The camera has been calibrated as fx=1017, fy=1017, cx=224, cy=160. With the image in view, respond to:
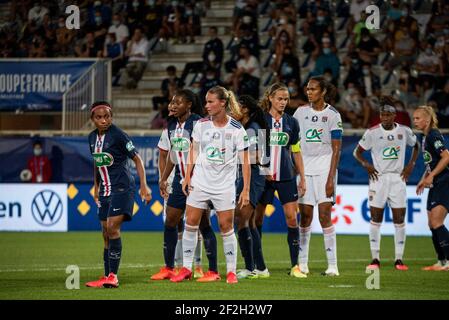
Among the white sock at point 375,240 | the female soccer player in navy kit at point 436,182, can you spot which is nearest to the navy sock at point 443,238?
the female soccer player in navy kit at point 436,182

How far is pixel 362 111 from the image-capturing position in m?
23.4

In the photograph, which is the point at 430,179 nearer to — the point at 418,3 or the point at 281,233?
the point at 281,233

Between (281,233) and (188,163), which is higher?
(188,163)

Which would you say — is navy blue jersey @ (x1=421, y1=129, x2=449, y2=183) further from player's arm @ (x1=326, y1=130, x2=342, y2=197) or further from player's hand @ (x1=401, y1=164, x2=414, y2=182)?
player's arm @ (x1=326, y1=130, x2=342, y2=197)

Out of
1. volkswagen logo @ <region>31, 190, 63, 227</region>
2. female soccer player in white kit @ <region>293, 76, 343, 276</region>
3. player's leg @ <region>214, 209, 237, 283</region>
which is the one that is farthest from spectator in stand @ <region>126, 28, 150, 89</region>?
player's leg @ <region>214, 209, 237, 283</region>

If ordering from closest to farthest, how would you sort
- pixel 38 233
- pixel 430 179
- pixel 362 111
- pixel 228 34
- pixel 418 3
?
pixel 430 179 < pixel 38 233 < pixel 362 111 < pixel 418 3 < pixel 228 34

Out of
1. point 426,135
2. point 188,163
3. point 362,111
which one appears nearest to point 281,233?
point 362,111

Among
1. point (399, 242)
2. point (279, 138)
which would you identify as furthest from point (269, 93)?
point (399, 242)

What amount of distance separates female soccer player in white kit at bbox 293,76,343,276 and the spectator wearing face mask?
1020 cm

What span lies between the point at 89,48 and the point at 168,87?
2461 millimetres

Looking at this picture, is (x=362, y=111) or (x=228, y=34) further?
(x=228, y=34)

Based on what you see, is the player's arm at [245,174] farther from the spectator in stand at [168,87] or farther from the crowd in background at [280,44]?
the spectator in stand at [168,87]

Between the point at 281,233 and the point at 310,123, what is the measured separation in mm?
8634

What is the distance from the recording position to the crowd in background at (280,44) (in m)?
24.0
